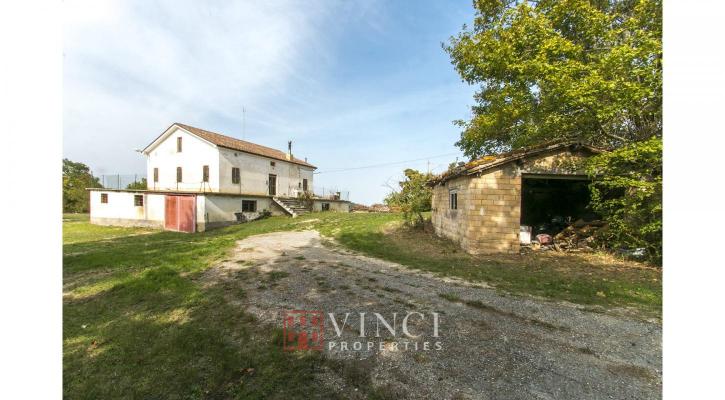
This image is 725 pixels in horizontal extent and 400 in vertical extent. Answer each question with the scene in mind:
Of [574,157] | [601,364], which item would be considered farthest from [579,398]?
[574,157]

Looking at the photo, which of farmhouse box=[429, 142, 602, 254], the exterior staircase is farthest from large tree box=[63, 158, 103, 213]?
farmhouse box=[429, 142, 602, 254]

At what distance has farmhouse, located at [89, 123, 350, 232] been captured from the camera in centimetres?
1773

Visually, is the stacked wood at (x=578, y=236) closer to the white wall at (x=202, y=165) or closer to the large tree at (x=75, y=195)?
the white wall at (x=202, y=165)

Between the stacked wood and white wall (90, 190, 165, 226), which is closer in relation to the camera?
the stacked wood

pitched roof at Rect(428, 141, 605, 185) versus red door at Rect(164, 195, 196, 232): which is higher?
pitched roof at Rect(428, 141, 605, 185)

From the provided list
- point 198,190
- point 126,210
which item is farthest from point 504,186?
point 126,210

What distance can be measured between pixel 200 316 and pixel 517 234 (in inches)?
388

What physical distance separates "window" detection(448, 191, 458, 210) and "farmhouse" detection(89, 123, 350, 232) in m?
15.4

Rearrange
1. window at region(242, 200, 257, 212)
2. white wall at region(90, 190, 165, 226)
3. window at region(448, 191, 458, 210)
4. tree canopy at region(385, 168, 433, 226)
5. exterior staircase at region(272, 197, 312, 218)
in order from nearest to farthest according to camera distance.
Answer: window at region(448, 191, 458, 210) → tree canopy at region(385, 168, 433, 226) → white wall at region(90, 190, 165, 226) → window at region(242, 200, 257, 212) → exterior staircase at region(272, 197, 312, 218)

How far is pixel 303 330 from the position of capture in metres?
3.69

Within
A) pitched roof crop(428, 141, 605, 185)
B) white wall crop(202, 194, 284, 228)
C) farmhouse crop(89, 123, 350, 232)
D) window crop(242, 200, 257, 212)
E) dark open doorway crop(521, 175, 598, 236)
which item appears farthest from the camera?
window crop(242, 200, 257, 212)

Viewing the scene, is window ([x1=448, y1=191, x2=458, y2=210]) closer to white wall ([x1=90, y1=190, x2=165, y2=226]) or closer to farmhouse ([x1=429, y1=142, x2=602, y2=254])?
farmhouse ([x1=429, y1=142, x2=602, y2=254])

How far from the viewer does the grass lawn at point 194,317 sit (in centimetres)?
263

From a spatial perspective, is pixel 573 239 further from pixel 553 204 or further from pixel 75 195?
pixel 75 195
